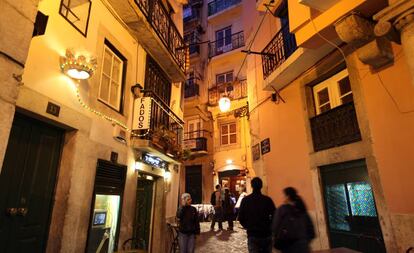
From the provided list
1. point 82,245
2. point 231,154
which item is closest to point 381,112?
point 82,245

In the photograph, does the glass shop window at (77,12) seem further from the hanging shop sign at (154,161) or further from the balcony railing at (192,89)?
the balcony railing at (192,89)

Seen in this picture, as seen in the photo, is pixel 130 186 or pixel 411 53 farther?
pixel 130 186

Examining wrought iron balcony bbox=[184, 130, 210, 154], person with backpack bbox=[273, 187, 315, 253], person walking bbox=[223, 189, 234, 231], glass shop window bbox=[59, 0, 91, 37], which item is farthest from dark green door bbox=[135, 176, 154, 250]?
wrought iron balcony bbox=[184, 130, 210, 154]

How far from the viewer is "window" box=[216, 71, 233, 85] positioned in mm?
19562

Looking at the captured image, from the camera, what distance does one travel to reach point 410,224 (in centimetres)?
435

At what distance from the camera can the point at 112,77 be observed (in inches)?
239

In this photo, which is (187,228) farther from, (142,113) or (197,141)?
(197,141)

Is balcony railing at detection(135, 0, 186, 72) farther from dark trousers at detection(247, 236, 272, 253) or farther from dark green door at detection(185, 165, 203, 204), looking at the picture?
dark green door at detection(185, 165, 203, 204)

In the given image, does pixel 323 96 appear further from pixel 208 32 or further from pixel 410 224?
pixel 208 32

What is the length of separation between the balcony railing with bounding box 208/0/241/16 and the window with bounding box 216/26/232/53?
1.76m

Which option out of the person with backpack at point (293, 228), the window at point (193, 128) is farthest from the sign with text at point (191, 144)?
the person with backpack at point (293, 228)

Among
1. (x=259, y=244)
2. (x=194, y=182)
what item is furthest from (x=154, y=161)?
(x=194, y=182)

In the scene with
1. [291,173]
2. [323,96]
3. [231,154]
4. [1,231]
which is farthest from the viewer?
[231,154]

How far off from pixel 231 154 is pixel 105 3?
1366 centimetres
